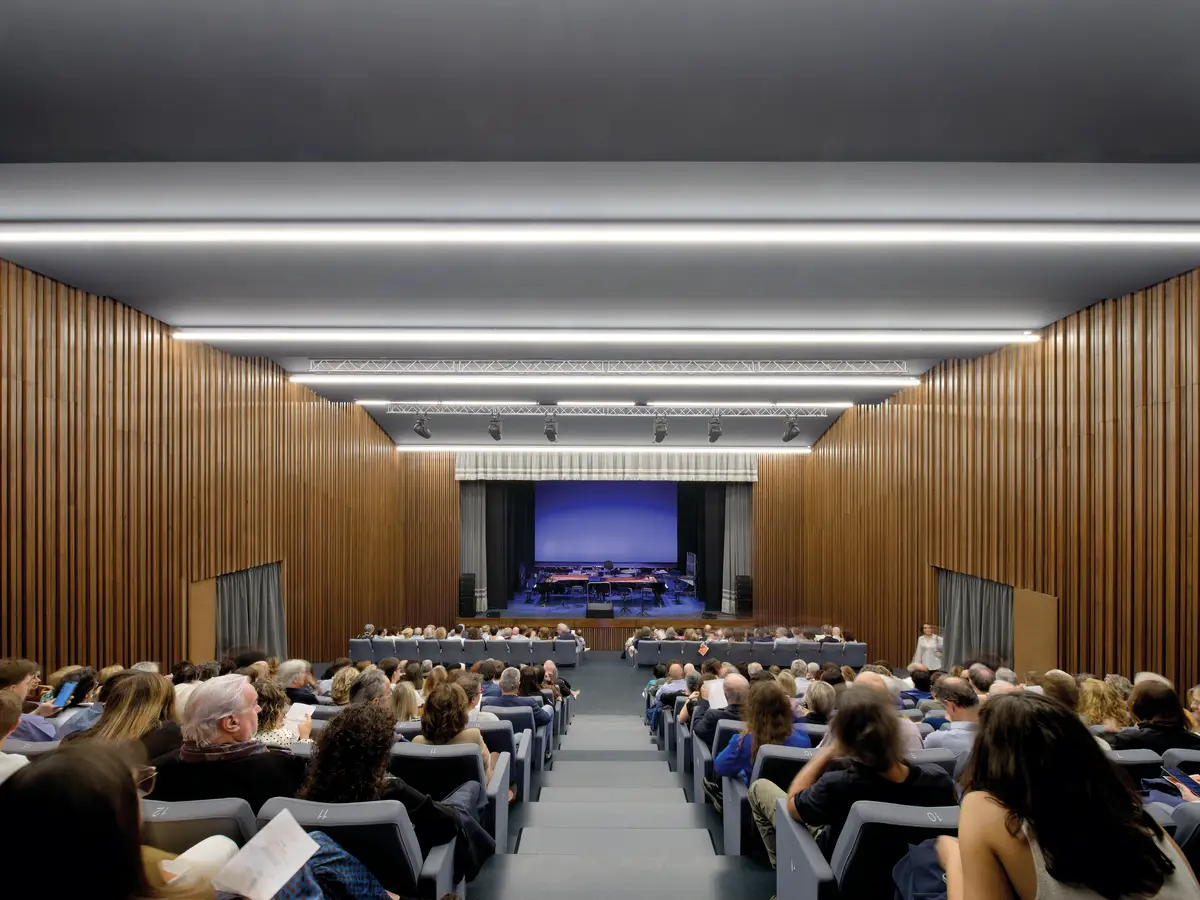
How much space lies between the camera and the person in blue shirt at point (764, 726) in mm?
3432

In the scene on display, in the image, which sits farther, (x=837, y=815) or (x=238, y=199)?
(x=238, y=199)

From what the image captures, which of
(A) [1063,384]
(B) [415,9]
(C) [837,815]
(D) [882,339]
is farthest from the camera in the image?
(D) [882,339]

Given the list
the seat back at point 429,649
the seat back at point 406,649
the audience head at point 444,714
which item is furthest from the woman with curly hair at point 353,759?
the seat back at point 406,649

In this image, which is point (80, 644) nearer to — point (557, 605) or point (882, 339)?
point (882, 339)

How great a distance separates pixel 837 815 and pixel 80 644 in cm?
656

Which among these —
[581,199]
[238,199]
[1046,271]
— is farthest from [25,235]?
[1046,271]

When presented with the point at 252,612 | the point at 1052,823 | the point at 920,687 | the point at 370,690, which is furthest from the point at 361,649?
the point at 1052,823

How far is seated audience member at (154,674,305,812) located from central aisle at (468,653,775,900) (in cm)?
117

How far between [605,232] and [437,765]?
3.34 metres

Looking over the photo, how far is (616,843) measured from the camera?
354 centimetres

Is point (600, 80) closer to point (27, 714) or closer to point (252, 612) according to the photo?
point (27, 714)

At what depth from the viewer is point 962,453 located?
31.3 feet

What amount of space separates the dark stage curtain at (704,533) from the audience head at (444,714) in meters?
14.6

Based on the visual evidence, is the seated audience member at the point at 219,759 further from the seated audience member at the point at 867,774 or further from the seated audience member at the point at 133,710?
the seated audience member at the point at 867,774
